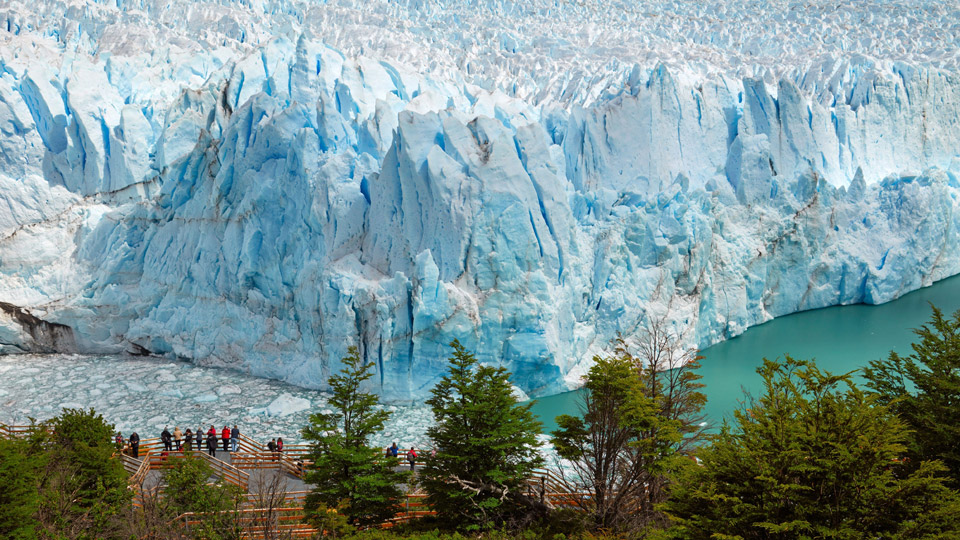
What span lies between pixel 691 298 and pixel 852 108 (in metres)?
11.5

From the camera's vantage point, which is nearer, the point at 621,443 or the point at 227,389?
the point at 621,443

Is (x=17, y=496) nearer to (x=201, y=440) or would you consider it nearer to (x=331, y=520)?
(x=331, y=520)

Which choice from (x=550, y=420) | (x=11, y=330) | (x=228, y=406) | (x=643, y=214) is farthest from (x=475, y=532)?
(x=11, y=330)

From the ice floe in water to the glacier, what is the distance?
81 cm

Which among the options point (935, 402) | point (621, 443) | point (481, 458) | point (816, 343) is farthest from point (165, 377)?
point (816, 343)

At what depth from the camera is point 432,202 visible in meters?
19.5

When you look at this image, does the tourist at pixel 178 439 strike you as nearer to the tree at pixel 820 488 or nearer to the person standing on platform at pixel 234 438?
the person standing on platform at pixel 234 438

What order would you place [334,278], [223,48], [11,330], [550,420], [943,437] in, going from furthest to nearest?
1. [223,48]
2. [11,330]
3. [334,278]
4. [550,420]
5. [943,437]

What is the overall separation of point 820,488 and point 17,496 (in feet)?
26.3

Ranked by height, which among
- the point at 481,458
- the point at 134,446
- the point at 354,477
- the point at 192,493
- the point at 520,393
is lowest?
the point at 192,493

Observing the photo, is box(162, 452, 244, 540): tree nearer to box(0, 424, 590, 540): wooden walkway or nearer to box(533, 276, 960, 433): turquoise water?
box(0, 424, 590, 540): wooden walkway

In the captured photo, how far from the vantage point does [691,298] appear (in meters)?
22.2

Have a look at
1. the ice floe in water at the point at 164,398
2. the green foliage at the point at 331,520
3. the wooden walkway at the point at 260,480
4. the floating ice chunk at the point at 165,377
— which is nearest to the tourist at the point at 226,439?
the wooden walkway at the point at 260,480

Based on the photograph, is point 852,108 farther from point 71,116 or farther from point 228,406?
point 71,116
